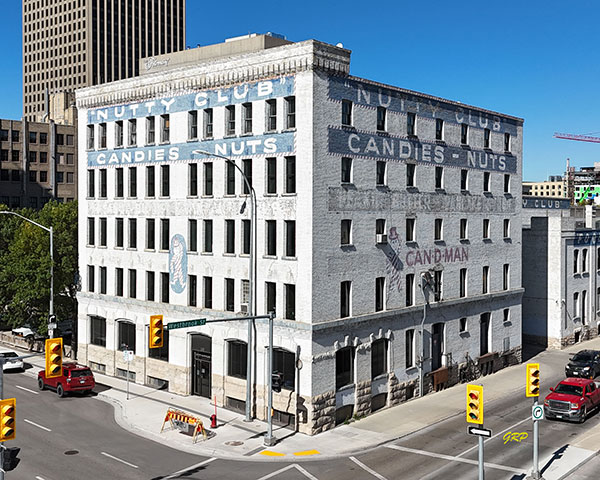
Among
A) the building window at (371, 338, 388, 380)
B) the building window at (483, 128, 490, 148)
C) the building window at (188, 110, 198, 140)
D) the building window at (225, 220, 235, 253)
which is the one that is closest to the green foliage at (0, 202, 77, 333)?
the building window at (188, 110, 198, 140)

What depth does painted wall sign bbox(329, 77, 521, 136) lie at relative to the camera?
121 ft

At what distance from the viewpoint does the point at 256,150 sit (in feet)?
124

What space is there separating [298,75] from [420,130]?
1080cm

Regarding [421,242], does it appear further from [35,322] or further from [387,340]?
[35,322]

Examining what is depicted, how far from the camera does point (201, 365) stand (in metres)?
41.5

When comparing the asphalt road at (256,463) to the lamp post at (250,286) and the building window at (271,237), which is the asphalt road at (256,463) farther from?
the building window at (271,237)

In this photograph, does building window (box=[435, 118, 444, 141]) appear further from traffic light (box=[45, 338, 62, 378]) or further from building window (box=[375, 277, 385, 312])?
traffic light (box=[45, 338, 62, 378])

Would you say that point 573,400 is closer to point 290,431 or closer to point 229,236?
point 290,431

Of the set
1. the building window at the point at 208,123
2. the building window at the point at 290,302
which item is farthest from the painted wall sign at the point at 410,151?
the building window at the point at 208,123

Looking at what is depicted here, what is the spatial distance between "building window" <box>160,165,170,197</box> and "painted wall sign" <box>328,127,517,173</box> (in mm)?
12440

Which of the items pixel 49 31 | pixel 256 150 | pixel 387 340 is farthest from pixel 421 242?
pixel 49 31

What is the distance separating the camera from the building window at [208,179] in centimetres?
4084

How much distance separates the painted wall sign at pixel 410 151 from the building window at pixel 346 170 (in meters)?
0.39

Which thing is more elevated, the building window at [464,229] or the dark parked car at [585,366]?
the building window at [464,229]
